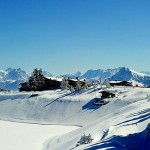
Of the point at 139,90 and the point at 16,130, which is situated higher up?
the point at 139,90

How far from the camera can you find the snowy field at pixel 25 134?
5441 cm

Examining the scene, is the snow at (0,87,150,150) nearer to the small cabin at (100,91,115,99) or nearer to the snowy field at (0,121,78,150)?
the snowy field at (0,121,78,150)

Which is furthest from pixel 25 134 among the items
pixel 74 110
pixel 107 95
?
pixel 107 95

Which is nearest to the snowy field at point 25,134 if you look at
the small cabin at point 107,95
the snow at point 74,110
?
the snow at point 74,110

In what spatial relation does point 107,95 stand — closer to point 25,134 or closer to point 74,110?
point 74,110

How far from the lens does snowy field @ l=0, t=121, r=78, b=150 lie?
5441 cm


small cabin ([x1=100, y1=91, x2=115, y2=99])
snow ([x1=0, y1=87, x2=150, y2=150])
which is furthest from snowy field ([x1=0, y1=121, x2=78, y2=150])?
small cabin ([x1=100, y1=91, x2=115, y2=99])

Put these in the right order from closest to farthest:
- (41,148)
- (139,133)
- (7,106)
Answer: (139,133) < (41,148) < (7,106)

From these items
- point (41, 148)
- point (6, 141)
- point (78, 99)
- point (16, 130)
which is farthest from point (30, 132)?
point (78, 99)

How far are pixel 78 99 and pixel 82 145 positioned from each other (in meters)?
51.4

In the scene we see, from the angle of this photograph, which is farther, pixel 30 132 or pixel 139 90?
pixel 139 90

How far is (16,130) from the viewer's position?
70812mm

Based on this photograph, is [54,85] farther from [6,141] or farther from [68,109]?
[6,141]

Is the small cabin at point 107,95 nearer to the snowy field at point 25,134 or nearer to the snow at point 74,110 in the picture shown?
the snow at point 74,110
